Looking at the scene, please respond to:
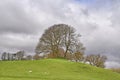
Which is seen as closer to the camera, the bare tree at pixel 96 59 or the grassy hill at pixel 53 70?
the grassy hill at pixel 53 70

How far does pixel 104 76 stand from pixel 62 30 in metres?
40.6

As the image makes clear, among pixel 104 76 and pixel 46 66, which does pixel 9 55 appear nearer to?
pixel 46 66

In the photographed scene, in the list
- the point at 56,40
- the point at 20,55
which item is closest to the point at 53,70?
the point at 56,40

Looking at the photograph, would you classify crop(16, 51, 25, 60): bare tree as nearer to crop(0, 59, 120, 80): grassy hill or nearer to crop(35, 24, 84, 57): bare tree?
crop(35, 24, 84, 57): bare tree

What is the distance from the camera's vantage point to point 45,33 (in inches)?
4518

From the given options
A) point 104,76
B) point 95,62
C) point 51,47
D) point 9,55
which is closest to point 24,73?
point 104,76

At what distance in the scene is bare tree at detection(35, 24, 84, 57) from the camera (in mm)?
112488

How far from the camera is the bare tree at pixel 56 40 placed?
112488mm

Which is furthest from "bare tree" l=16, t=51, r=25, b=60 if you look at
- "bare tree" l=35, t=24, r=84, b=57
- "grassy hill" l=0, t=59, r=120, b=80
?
"grassy hill" l=0, t=59, r=120, b=80

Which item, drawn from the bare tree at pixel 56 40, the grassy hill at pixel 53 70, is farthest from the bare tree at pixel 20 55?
the grassy hill at pixel 53 70

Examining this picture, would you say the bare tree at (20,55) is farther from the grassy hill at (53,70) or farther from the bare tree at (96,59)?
the grassy hill at (53,70)

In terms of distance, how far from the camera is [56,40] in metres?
112

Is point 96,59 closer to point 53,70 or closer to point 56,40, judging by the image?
point 56,40

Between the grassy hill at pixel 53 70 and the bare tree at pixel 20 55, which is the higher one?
the bare tree at pixel 20 55
